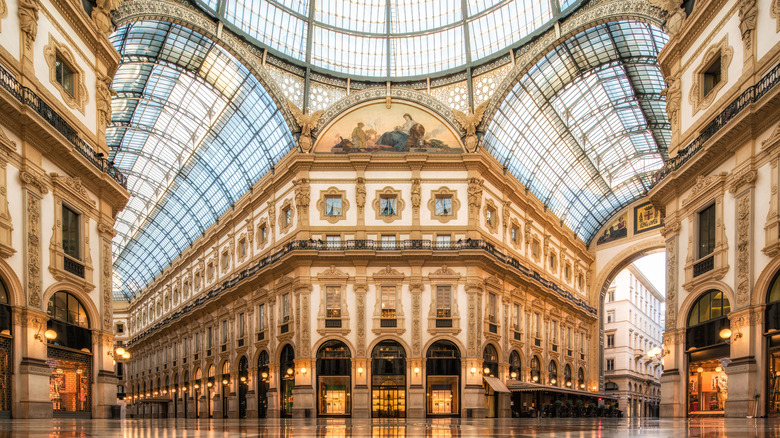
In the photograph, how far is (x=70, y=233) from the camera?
30922 millimetres

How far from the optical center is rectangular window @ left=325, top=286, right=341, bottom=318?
47.8 m

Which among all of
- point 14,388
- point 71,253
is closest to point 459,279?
point 71,253

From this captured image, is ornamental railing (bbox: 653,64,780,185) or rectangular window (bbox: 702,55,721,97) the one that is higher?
rectangular window (bbox: 702,55,721,97)

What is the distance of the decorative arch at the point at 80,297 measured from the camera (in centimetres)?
2792

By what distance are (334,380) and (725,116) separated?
29.4 metres

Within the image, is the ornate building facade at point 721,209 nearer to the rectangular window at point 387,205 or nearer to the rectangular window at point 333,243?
the rectangular window at point 387,205

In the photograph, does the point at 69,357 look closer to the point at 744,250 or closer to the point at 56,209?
the point at 56,209

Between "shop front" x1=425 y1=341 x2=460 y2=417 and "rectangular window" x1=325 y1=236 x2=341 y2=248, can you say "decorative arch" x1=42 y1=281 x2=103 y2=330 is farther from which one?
"shop front" x1=425 y1=341 x2=460 y2=417

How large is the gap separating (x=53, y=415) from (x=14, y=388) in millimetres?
3090

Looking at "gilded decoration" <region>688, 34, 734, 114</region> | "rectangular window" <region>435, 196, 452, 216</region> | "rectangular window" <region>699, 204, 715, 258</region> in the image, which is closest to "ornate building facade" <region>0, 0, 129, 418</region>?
"rectangular window" <region>435, 196, 452, 216</region>

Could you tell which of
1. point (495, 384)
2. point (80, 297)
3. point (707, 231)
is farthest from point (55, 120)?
point (495, 384)

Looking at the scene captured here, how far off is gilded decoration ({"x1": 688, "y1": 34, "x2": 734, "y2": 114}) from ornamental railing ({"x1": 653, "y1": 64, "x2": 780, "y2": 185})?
4.90 feet

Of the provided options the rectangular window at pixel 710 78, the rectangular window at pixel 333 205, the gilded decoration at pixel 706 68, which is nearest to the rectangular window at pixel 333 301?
the rectangular window at pixel 333 205

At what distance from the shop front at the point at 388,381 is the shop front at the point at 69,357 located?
2000 centimetres
